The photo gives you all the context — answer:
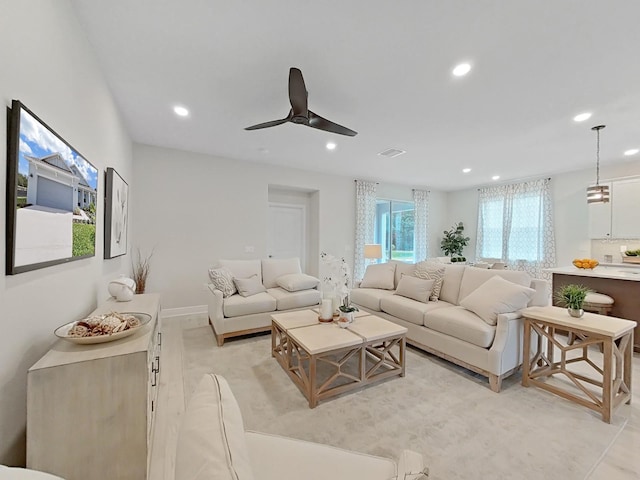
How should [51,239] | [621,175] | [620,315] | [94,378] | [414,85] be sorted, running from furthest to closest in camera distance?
[621,175], [620,315], [414,85], [51,239], [94,378]

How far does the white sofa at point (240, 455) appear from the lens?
586 mm

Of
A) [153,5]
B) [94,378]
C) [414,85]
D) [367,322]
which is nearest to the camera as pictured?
[94,378]

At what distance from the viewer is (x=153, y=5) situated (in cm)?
172

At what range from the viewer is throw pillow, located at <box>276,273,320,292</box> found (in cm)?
397

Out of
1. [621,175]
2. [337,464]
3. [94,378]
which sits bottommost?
[337,464]

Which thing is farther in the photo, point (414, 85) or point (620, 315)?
point (620, 315)

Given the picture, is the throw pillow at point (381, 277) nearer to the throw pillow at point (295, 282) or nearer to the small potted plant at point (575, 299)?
the throw pillow at point (295, 282)

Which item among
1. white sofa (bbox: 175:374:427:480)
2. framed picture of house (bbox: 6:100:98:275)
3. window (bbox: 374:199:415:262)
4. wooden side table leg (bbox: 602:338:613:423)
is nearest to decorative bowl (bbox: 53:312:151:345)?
framed picture of house (bbox: 6:100:98:275)

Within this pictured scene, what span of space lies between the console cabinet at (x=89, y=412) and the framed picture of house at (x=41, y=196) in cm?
46

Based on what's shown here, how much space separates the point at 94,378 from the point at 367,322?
2148 mm

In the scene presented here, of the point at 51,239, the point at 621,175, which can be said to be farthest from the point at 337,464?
the point at 621,175

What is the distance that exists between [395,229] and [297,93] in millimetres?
5751

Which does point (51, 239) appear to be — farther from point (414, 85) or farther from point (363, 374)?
point (414, 85)

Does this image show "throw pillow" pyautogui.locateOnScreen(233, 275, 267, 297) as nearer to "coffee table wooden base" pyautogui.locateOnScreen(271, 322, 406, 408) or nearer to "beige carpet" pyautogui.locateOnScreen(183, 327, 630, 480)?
"coffee table wooden base" pyautogui.locateOnScreen(271, 322, 406, 408)
